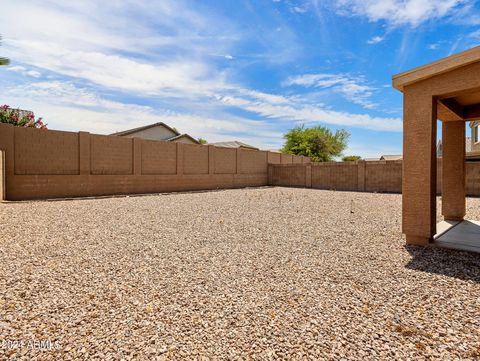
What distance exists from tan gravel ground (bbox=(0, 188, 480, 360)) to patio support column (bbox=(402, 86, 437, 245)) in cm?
44

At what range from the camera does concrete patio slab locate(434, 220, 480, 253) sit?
4.65m

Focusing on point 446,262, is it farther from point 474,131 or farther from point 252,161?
point 474,131

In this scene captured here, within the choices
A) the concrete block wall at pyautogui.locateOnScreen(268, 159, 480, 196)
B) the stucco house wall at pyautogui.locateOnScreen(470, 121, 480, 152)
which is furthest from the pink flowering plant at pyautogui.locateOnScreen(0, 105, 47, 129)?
the stucco house wall at pyautogui.locateOnScreen(470, 121, 480, 152)

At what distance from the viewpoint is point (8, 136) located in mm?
10938

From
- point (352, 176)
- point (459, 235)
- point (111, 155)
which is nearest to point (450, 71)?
point (459, 235)

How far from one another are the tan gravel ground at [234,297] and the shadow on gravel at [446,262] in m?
0.02

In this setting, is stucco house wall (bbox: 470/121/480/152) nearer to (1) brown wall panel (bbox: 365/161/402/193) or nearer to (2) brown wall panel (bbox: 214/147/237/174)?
(1) brown wall panel (bbox: 365/161/402/193)

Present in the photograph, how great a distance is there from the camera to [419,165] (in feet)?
15.3

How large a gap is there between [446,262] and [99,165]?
47.0 ft

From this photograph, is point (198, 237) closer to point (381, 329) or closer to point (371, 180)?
point (381, 329)

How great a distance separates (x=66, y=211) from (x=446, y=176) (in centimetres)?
1125

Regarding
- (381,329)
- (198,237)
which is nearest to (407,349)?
(381,329)

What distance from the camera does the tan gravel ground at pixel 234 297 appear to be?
2152 millimetres

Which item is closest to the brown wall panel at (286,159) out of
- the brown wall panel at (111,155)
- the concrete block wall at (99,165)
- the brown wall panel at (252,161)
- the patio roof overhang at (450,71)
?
the brown wall panel at (252,161)
